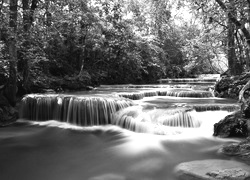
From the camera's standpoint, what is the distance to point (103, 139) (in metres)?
6.94

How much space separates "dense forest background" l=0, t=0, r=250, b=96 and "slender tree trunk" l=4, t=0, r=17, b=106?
3 cm

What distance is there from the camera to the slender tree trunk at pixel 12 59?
8156mm

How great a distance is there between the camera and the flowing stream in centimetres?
479

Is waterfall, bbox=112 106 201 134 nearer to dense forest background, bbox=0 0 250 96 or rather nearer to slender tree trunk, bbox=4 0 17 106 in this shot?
dense forest background, bbox=0 0 250 96

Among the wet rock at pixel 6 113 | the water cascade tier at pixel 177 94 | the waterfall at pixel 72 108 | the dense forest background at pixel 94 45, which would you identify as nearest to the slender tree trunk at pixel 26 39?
the dense forest background at pixel 94 45

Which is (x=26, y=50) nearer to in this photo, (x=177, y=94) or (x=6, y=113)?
(x=6, y=113)

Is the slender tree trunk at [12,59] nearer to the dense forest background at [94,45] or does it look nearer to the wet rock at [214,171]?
the dense forest background at [94,45]

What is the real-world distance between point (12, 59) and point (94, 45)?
28.2 feet

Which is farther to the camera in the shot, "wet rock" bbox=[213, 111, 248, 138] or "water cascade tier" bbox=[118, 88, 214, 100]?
"water cascade tier" bbox=[118, 88, 214, 100]

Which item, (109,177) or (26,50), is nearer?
(109,177)

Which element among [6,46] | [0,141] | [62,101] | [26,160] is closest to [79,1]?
[6,46]

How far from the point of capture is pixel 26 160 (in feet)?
17.3

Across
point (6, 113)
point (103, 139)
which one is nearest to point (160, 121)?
point (103, 139)

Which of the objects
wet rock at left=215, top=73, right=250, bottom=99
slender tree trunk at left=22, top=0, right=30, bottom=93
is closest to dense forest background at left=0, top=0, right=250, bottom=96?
slender tree trunk at left=22, top=0, right=30, bottom=93
